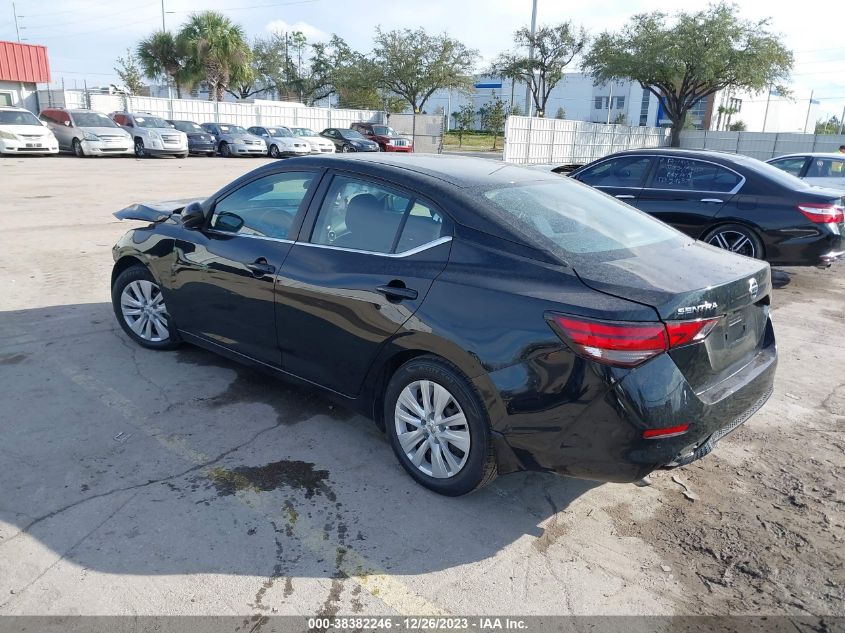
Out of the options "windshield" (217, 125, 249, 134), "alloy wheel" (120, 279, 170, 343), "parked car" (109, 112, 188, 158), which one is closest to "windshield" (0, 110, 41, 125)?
"parked car" (109, 112, 188, 158)

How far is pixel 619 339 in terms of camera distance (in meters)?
2.62

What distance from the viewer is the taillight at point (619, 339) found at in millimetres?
2623

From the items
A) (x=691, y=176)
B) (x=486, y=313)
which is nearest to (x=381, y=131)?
(x=691, y=176)

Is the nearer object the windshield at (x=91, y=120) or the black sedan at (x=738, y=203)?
the black sedan at (x=738, y=203)

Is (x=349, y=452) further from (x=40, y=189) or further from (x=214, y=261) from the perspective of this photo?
(x=40, y=189)

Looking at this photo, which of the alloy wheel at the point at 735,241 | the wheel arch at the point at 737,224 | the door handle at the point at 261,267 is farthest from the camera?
the alloy wheel at the point at 735,241

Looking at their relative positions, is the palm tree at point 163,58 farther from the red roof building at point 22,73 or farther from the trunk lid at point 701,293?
the trunk lid at point 701,293

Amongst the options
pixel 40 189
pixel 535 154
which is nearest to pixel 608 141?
pixel 535 154

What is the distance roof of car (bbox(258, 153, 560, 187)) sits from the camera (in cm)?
354

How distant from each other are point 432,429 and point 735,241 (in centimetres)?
606

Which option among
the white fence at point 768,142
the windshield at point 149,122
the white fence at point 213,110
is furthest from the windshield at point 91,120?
the white fence at point 768,142

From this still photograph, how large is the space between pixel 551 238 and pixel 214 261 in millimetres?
2298

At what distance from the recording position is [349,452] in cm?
372

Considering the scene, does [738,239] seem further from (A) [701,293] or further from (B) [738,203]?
(A) [701,293]
